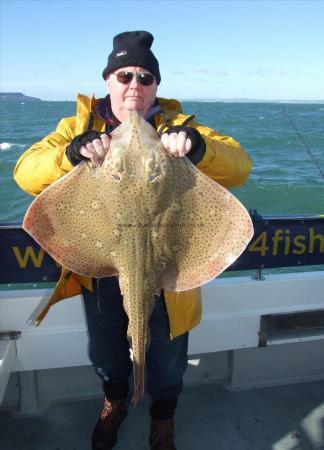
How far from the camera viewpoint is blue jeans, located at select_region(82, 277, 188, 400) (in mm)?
2709

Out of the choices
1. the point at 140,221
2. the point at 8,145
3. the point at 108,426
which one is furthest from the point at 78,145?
the point at 8,145

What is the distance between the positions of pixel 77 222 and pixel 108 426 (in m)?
1.73

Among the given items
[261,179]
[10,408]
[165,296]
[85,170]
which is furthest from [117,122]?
[261,179]

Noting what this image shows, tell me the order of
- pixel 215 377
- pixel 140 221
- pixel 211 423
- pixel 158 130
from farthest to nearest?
pixel 215 377 < pixel 211 423 < pixel 158 130 < pixel 140 221

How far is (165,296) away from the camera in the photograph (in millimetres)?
2592

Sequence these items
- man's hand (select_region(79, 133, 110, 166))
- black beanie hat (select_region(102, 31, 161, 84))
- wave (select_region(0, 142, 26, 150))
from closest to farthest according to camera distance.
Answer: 1. man's hand (select_region(79, 133, 110, 166))
2. black beanie hat (select_region(102, 31, 161, 84))
3. wave (select_region(0, 142, 26, 150))

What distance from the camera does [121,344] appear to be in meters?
2.90

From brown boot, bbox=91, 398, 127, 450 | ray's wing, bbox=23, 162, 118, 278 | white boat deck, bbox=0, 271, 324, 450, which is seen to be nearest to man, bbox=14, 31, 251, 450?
brown boot, bbox=91, 398, 127, 450

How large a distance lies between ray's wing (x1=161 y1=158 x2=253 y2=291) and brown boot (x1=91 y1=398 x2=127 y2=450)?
1.40m

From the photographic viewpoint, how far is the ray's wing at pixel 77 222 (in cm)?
201

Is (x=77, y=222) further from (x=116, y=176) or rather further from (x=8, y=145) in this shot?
(x=8, y=145)

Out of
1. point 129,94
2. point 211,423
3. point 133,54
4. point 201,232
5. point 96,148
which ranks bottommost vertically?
point 211,423

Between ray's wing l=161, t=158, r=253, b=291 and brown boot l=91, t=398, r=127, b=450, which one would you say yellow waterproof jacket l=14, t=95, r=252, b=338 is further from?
brown boot l=91, t=398, r=127, b=450

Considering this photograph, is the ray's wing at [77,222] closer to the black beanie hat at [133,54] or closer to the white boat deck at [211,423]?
the black beanie hat at [133,54]
